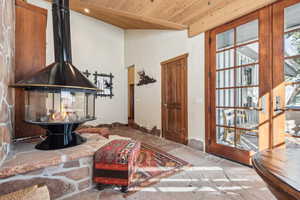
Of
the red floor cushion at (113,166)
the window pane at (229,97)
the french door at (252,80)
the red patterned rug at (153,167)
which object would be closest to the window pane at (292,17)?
the french door at (252,80)

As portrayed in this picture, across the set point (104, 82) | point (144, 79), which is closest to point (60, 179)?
point (144, 79)

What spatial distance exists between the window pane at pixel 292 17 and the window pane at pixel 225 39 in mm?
680

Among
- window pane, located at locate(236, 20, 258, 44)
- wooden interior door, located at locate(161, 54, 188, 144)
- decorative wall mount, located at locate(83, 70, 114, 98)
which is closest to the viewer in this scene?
window pane, located at locate(236, 20, 258, 44)

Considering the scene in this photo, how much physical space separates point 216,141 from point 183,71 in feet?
5.27

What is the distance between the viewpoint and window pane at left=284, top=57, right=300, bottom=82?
178cm

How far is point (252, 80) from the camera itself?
2.21m

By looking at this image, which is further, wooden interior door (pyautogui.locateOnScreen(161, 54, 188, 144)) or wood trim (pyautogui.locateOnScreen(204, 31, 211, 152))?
wooden interior door (pyautogui.locateOnScreen(161, 54, 188, 144))

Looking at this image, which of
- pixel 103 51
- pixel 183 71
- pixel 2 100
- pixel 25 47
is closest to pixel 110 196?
pixel 2 100

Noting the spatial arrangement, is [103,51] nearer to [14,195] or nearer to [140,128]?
[140,128]

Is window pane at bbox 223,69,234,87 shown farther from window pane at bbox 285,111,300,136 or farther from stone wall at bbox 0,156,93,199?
stone wall at bbox 0,156,93,199

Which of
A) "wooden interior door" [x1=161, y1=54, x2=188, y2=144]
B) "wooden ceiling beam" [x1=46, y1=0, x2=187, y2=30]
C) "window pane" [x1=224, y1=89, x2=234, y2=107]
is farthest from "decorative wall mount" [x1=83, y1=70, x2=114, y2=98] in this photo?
"window pane" [x1=224, y1=89, x2=234, y2=107]

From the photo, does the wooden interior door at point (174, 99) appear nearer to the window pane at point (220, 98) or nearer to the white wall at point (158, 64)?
the white wall at point (158, 64)

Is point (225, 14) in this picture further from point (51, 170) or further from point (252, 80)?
point (51, 170)

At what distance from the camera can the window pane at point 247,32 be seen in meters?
2.16
